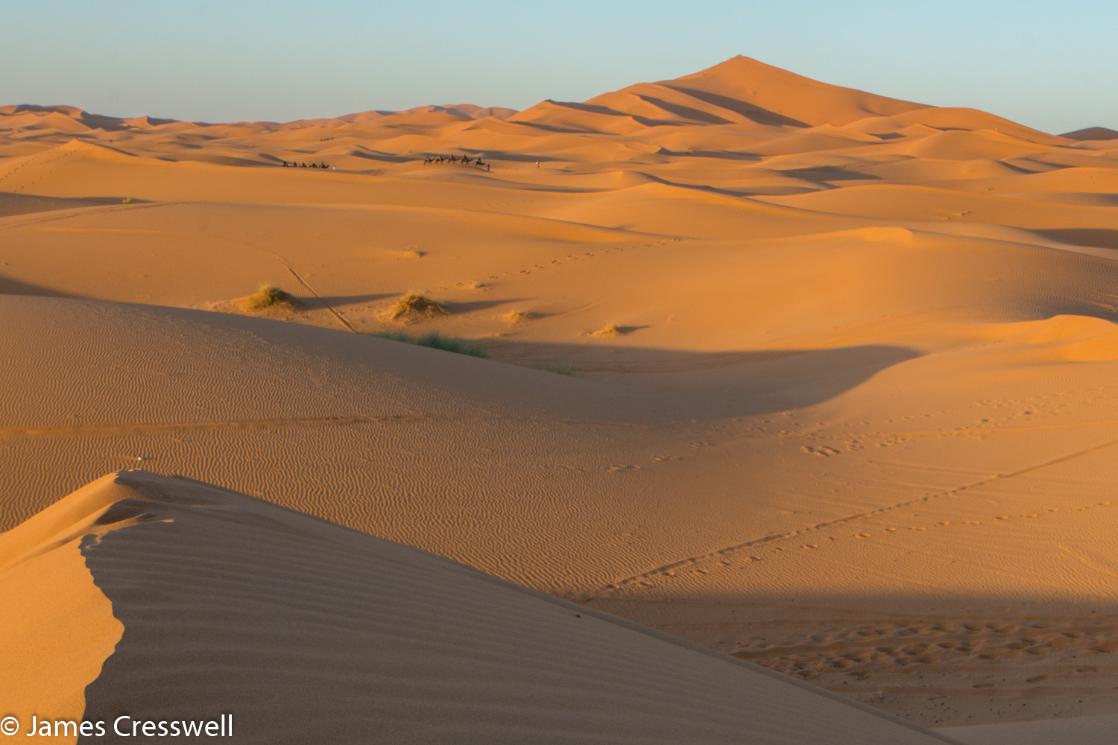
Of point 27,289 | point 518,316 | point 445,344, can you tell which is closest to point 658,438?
point 445,344

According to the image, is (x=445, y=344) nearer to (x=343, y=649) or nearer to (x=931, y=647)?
(x=931, y=647)

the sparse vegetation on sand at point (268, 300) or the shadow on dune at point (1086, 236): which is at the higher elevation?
the shadow on dune at point (1086, 236)

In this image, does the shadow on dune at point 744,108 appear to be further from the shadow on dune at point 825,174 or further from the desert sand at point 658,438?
the desert sand at point 658,438

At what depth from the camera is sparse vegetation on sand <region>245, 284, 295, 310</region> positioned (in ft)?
68.5

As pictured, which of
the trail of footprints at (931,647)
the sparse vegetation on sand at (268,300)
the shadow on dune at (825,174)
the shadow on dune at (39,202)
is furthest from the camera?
the shadow on dune at (825,174)

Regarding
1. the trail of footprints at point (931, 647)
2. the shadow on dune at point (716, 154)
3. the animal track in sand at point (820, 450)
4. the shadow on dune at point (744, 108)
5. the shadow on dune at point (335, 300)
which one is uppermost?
the shadow on dune at point (744, 108)

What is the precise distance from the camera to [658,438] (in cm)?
1041

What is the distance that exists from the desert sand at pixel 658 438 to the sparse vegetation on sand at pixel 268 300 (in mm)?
192

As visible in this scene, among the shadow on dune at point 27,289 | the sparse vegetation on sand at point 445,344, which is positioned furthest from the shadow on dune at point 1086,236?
the shadow on dune at point 27,289

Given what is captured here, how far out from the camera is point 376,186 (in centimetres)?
4031

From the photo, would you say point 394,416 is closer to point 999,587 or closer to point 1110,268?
point 999,587

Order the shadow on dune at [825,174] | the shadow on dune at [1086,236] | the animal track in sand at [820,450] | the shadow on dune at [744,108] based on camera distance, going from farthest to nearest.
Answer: the shadow on dune at [744,108] < the shadow on dune at [825,174] < the shadow on dune at [1086,236] < the animal track in sand at [820,450]

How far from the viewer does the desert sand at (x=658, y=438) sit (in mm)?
5781

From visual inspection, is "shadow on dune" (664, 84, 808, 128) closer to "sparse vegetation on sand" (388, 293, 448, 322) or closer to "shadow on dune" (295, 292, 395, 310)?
"shadow on dune" (295, 292, 395, 310)
